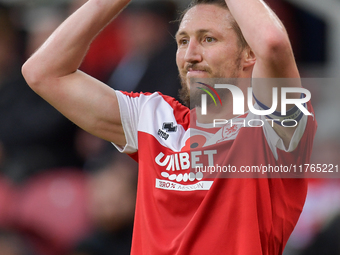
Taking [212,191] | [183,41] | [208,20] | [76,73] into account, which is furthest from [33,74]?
[212,191]

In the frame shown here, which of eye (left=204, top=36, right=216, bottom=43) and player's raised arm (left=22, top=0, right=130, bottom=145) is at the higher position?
eye (left=204, top=36, right=216, bottom=43)

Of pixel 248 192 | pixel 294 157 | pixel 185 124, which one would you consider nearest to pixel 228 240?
pixel 248 192

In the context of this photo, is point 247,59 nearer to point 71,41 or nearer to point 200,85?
point 200,85

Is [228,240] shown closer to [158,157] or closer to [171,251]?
[171,251]

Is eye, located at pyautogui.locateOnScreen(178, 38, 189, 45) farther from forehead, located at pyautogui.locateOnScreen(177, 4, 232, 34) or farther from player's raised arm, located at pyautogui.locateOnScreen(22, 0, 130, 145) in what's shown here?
player's raised arm, located at pyautogui.locateOnScreen(22, 0, 130, 145)

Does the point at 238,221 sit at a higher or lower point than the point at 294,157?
lower

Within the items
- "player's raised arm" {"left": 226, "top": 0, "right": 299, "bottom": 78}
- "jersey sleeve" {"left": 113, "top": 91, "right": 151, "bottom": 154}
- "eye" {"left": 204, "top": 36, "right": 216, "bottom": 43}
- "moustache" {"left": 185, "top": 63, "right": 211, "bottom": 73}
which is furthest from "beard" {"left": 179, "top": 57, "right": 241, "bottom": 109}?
"player's raised arm" {"left": 226, "top": 0, "right": 299, "bottom": 78}

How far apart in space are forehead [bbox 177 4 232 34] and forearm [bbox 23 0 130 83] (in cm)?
29

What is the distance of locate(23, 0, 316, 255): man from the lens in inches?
58.0

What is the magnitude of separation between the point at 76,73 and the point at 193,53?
506mm

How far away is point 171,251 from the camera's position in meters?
1.56

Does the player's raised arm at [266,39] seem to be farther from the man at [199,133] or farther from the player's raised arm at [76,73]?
the player's raised arm at [76,73]

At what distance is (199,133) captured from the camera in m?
1.78

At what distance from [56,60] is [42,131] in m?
1.83
